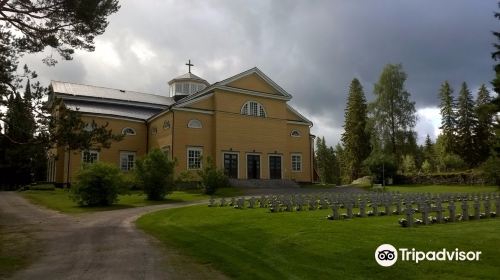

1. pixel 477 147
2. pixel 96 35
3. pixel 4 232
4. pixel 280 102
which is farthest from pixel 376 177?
pixel 4 232

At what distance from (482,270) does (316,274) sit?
261cm

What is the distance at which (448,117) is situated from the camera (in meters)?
66.1

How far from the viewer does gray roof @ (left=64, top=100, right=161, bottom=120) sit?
4091 cm

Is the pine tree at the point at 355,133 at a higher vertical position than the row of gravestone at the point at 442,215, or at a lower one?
higher

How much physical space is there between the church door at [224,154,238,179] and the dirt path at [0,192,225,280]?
2116 cm

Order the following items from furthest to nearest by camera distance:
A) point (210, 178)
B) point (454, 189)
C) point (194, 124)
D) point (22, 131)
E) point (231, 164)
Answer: point (231, 164) → point (194, 124) → point (454, 189) → point (210, 178) → point (22, 131)

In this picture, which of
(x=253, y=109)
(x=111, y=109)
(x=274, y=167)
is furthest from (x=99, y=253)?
(x=111, y=109)

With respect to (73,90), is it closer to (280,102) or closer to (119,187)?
(280,102)

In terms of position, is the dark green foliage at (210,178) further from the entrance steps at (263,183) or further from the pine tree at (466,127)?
the pine tree at (466,127)

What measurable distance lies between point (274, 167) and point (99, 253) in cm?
3158

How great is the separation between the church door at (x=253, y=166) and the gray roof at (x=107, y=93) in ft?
47.6

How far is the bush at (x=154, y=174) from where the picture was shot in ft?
86.1

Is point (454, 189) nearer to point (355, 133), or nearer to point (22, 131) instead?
point (355, 133)

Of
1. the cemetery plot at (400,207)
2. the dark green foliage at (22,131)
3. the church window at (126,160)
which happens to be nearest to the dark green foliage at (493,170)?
the cemetery plot at (400,207)
